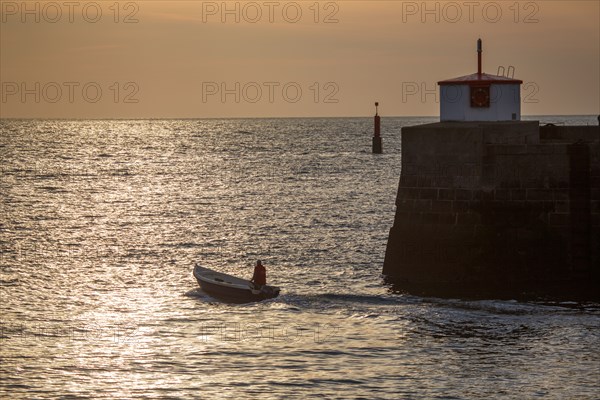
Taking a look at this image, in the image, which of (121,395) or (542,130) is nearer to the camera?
(121,395)

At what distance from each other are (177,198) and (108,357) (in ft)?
154

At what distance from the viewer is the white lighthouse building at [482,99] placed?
35719mm

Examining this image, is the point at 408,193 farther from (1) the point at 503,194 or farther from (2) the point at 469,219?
(1) the point at 503,194

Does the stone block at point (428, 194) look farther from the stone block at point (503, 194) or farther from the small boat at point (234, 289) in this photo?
the small boat at point (234, 289)

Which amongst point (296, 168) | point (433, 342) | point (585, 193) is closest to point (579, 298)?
point (585, 193)

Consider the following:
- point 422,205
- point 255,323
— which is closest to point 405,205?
point 422,205

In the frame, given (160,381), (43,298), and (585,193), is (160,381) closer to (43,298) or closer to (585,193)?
(43,298)

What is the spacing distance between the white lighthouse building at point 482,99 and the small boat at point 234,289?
324 inches

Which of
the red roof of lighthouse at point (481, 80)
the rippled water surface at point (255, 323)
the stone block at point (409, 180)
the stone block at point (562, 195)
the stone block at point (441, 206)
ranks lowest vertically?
the rippled water surface at point (255, 323)

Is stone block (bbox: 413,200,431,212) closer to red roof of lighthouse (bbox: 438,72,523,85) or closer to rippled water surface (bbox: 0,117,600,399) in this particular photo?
rippled water surface (bbox: 0,117,600,399)

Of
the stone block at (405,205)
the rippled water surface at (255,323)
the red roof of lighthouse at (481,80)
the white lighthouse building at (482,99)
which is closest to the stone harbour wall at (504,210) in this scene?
the stone block at (405,205)

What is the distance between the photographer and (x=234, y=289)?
3331cm

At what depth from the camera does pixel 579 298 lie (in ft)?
104

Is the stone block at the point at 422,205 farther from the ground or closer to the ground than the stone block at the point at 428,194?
closer to the ground
